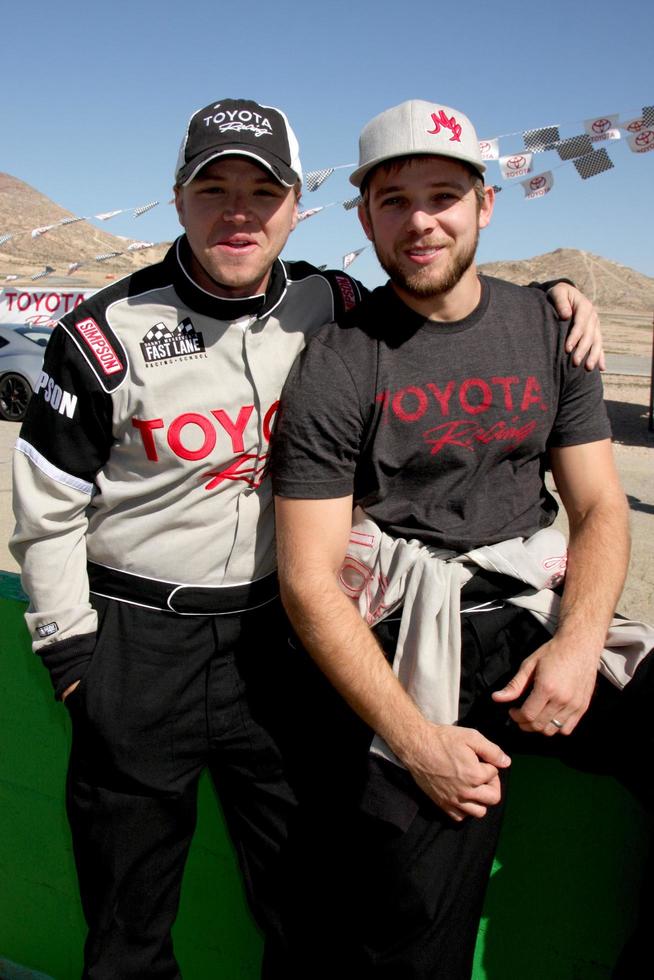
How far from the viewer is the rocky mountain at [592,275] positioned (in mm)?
51281

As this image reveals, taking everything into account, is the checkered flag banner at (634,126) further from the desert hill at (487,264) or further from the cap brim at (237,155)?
the desert hill at (487,264)

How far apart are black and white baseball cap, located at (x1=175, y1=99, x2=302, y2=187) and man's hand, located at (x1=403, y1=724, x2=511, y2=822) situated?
1.24 metres

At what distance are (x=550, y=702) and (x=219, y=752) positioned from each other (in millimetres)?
776

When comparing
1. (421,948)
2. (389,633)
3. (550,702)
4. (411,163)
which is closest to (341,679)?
(389,633)

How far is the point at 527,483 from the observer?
1931mm

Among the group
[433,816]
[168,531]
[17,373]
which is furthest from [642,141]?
[17,373]

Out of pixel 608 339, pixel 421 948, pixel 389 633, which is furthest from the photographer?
pixel 608 339

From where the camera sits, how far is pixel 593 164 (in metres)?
7.79

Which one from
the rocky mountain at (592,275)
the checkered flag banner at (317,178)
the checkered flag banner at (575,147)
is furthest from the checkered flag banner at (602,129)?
the rocky mountain at (592,275)

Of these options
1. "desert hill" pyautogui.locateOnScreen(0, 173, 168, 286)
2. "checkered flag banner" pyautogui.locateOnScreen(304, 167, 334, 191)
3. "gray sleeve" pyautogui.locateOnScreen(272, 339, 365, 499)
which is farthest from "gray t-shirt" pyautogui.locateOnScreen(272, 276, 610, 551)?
"desert hill" pyautogui.locateOnScreen(0, 173, 168, 286)

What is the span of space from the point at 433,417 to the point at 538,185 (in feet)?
25.0

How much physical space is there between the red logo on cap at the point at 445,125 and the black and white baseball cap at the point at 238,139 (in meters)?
0.33

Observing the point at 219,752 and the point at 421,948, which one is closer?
the point at 421,948

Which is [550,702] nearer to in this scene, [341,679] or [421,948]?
[341,679]
